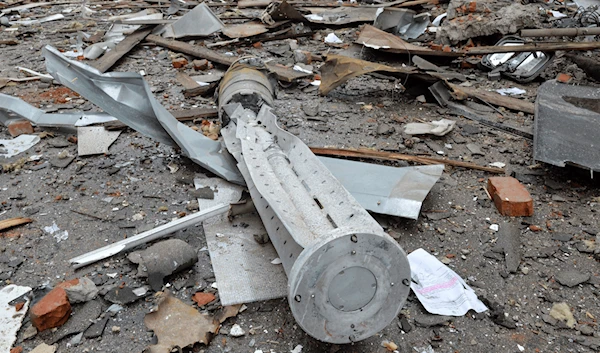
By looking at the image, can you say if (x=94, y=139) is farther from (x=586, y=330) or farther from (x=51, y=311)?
(x=586, y=330)

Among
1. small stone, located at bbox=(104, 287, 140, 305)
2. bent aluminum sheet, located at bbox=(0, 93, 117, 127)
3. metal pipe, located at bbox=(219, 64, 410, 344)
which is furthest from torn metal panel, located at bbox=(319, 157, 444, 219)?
bent aluminum sheet, located at bbox=(0, 93, 117, 127)

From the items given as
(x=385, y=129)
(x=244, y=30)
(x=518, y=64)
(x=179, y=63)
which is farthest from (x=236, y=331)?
(x=244, y=30)

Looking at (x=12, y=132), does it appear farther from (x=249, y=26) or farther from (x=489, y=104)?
(x=489, y=104)

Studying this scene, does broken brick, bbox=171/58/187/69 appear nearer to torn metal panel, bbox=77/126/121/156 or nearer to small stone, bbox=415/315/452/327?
torn metal panel, bbox=77/126/121/156

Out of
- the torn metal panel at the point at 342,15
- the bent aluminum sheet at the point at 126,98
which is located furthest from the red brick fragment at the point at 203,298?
the torn metal panel at the point at 342,15

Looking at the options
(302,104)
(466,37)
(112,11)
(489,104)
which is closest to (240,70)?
(302,104)

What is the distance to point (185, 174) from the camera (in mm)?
3725

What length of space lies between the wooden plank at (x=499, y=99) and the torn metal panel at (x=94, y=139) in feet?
10.6

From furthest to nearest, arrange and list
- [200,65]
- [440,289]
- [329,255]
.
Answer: [200,65], [440,289], [329,255]

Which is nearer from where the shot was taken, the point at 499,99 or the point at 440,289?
the point at 440,289

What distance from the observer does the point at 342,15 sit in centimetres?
774

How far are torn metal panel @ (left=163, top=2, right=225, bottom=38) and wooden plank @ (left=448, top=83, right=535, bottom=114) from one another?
3541 millimetres

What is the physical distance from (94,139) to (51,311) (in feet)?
6.65

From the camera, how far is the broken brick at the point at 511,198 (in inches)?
129
